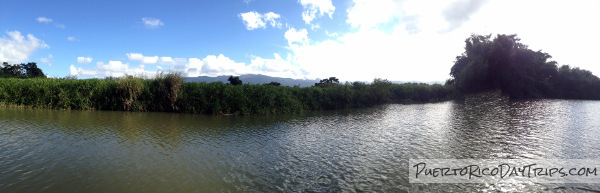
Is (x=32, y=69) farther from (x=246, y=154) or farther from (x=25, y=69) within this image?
(x=246, y=154)

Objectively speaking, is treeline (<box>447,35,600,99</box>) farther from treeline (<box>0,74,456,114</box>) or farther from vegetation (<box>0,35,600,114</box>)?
treeline (<box>0,74,456,114</box>)

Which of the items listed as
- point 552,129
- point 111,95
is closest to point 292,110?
point 111,95

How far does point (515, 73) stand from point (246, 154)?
53.3 m

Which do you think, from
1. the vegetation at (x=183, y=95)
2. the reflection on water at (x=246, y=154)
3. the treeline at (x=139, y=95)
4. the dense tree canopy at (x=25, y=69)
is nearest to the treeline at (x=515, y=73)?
the vegetation at (x=183, y=95)

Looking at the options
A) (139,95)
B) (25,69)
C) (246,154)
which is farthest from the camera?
(25,69)

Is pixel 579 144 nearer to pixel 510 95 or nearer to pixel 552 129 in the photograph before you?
pixel 552 129

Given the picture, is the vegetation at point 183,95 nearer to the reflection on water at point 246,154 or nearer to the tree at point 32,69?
the tree at point 32,69

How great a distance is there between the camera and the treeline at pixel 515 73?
44.3 meters

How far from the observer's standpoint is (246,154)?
8.24 meters

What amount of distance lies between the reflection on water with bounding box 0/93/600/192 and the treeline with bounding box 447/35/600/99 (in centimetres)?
3603

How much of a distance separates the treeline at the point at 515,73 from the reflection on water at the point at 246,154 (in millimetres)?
36026

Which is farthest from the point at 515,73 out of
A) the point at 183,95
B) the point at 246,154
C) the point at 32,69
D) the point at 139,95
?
the point at 32,69

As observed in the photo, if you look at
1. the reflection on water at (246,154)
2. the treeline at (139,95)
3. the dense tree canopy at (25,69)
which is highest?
the dense tree canopy at (25,69)

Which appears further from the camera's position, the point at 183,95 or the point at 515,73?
the point at 515,73
